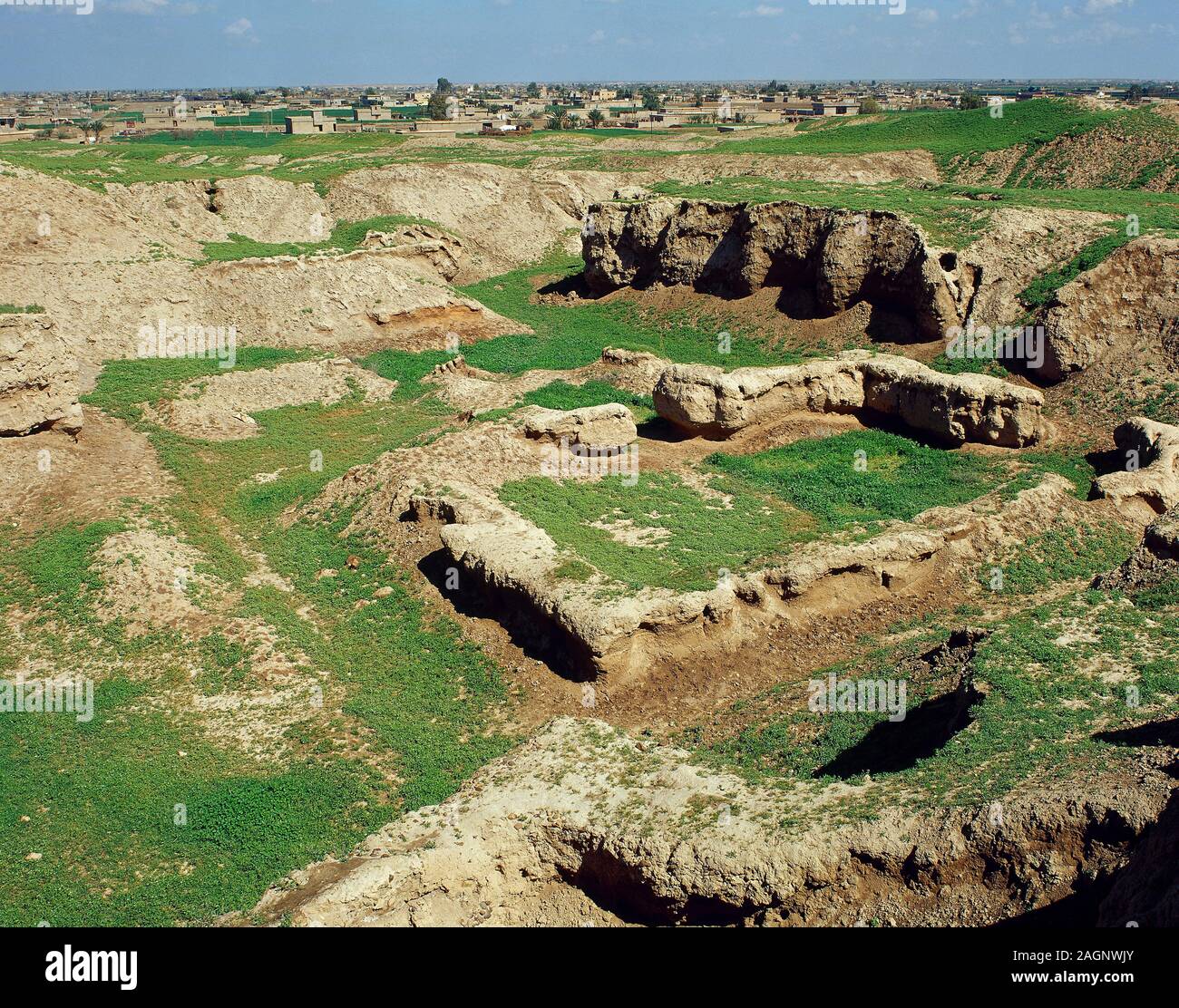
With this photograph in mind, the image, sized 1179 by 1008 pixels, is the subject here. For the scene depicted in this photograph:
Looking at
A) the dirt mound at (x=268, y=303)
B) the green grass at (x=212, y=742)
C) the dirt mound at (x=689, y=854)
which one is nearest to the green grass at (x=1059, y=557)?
the dirt mound at (x=689, y=854)

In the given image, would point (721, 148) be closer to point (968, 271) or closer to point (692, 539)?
point (968, 271)

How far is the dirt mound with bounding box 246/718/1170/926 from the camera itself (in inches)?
386

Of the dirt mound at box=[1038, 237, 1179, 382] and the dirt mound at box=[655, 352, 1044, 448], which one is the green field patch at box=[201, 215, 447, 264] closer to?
the dirt mound at box=[655, 352, 1044, 448]

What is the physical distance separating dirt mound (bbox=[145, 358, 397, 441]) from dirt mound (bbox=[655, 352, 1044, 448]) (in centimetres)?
1082

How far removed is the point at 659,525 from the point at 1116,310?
1642 cm

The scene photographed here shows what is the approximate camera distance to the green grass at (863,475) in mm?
21750

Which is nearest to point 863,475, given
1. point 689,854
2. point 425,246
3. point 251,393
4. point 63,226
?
point 689,854

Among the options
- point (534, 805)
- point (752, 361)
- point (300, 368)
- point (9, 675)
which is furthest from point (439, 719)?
point (752, 361)

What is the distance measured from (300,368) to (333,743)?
18.7 m

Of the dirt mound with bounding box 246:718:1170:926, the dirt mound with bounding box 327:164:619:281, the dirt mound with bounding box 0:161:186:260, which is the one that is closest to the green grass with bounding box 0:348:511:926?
the dirt mound with bounding box 246:718:1170:926

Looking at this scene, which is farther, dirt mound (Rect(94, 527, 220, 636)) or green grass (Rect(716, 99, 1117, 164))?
green grass (Rect(716, 99, 1117, 164))

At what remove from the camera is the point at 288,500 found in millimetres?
23844

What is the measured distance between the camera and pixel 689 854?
1116 centimetres
